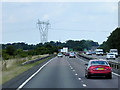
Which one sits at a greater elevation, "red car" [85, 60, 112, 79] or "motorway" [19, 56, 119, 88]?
"red car" [85, 60, 112, 79]

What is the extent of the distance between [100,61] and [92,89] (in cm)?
811

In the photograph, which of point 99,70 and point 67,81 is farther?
point 99,70

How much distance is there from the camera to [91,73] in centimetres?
2433

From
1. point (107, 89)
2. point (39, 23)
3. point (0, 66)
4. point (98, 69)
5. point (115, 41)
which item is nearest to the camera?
point (107, 89)

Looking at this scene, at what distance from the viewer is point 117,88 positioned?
17.6 metres

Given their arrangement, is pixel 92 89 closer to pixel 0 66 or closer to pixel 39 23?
pixel 0 66

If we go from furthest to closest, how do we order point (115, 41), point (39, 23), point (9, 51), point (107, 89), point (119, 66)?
point (115, 41) → point (39, 23) → point (9, 51) → point (119, 66) → point (107, 89)

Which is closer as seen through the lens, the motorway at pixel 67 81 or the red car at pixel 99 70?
the motorway at pixel 67 81

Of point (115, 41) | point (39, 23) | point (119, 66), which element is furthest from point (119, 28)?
point (119, 66)

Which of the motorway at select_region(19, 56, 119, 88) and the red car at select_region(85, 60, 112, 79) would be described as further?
the red car at select_region(85, 60, 112, 79)

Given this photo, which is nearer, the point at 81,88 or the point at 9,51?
the point at 81,88

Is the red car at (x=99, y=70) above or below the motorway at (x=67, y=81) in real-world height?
above

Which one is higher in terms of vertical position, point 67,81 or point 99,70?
point 99,70

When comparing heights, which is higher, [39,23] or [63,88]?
[39,23]
